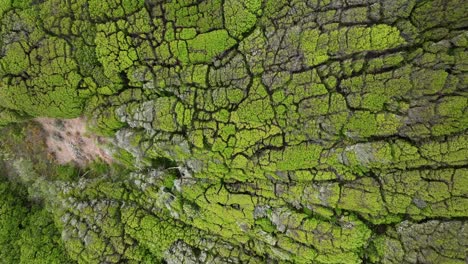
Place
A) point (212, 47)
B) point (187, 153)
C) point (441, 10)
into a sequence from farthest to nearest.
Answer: point (187, 153), point (212, 47), point (441, 10)

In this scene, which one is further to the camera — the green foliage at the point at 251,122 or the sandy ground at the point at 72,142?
the sandy ground at the point at 72,142

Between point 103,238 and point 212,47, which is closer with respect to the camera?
point 212,47

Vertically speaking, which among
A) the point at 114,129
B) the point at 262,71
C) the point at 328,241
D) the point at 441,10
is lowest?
the point at 328,241

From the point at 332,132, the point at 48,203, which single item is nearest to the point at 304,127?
the point at 332,132

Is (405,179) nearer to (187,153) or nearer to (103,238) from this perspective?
(187,153)

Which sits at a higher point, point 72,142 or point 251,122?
point 251,122

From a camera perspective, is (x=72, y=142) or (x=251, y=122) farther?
(x=72, y=142)

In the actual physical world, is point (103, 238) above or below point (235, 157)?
below

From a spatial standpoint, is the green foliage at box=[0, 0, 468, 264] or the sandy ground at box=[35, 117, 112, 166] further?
the sandy ground at box=[35, 117, 112, 166]
